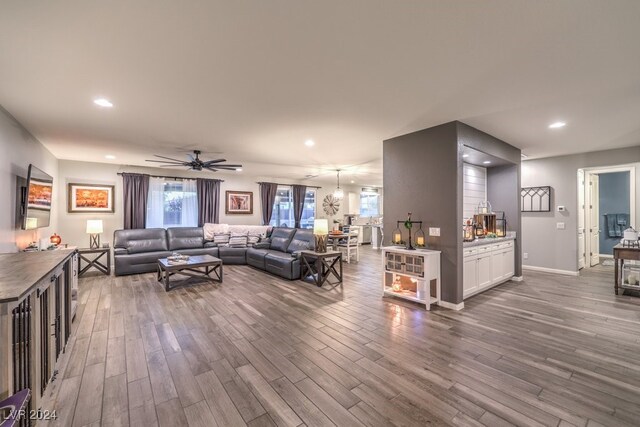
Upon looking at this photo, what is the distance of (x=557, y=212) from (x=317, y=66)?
251 inches

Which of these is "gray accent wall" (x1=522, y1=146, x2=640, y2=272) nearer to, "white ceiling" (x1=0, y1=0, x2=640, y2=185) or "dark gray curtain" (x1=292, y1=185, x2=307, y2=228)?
"white ceiling" (x1=0, y1=0, x2=640, y2=185)

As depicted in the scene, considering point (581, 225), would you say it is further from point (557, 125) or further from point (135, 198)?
point (135, 198)

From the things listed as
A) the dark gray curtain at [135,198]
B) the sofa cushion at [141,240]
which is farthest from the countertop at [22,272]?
the dark gray curtain at [135,198]

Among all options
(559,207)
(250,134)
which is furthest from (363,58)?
(559,207)

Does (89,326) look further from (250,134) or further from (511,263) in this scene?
(511,263)

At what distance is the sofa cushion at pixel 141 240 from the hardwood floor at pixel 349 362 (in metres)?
2.16

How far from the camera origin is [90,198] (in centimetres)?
637

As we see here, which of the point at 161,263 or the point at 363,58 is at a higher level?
the point at 363,58

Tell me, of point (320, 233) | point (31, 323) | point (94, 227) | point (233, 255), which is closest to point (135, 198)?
point (94, 227)

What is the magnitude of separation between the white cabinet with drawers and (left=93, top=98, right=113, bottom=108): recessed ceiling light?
484 centimetres

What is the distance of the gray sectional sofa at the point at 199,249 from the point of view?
566cm

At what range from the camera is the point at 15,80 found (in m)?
2.48

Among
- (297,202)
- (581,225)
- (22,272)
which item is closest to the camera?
(22,272)

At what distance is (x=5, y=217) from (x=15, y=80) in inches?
68.7
